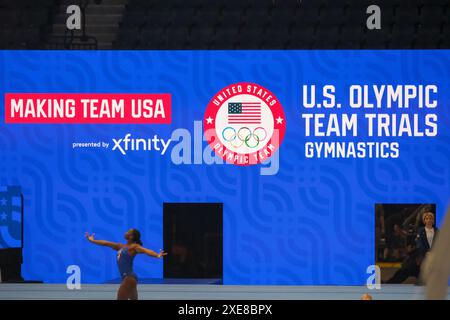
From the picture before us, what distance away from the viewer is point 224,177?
60.6 feet

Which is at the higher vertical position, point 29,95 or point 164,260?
point 29,95

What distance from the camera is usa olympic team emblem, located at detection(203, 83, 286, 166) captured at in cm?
1848

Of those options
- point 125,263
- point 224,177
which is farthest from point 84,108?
point 125,263

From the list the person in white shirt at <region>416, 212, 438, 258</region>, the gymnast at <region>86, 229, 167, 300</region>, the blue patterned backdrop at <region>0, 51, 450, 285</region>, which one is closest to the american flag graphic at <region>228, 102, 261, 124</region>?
the blue patterned backdrop at <region>0, 51, 450, 285</region>

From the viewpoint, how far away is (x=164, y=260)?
18.7m

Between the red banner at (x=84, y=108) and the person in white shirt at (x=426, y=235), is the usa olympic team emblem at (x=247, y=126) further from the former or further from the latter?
the person in white shirt at (x=426, y=235)

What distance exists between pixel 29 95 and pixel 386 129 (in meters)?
7.47
